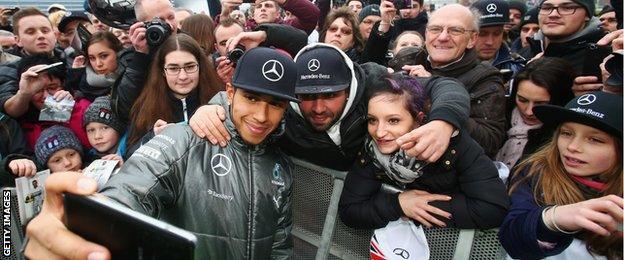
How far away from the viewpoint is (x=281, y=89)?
190cm

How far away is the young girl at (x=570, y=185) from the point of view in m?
1.71

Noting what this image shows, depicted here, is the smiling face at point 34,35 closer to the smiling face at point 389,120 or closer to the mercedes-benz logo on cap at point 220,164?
the mercedes-benz logo on cap at point 220,164

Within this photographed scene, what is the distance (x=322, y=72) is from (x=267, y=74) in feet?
1.31

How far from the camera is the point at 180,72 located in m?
3.03

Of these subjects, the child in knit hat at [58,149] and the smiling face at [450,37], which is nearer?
the smiling face at [450,37]

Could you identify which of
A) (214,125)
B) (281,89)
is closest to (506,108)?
(281,89)

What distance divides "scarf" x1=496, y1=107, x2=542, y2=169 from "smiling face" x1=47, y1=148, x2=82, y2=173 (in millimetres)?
3150

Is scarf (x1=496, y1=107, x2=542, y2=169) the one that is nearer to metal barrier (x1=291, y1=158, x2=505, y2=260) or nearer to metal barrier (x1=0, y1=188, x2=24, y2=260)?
metal barrier (x1=291, y1=158, x2=505, y2=260)

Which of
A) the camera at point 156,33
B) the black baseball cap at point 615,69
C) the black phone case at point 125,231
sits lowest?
the black baseball cap at point 615,69

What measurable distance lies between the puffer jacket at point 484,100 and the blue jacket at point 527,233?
51cm

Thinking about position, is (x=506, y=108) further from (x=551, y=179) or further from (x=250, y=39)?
(x=250, y=39)

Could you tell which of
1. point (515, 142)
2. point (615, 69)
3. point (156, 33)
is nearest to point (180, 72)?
point (156, 33)

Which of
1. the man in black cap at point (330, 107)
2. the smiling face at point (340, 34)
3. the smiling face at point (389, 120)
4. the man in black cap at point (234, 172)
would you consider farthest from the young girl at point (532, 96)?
the smiling face at point (340, 34)

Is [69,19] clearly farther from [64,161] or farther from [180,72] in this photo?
[180,72]
